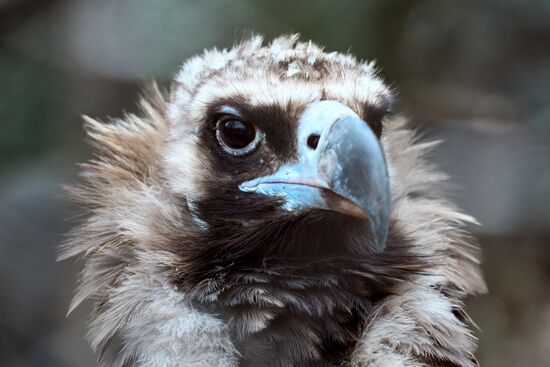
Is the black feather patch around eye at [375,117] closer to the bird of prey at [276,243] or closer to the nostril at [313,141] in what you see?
the bird of prey at [276,243]

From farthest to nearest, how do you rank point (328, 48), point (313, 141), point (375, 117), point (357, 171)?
point (328, 48)
point (375, 117)
point (313, 141)
point (357, 171)

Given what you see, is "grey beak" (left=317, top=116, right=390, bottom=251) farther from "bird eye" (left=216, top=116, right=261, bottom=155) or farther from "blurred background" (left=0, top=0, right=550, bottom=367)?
"blurred background" (left=0, top=0, right=550, bottom=367)

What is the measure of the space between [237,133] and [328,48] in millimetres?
1440

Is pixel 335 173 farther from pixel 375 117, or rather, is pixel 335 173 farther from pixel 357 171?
pixel 375 117

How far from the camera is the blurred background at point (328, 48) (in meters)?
2.62

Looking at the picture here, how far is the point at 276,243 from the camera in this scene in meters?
1.18

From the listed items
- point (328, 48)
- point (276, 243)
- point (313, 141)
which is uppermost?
point (328, 48)

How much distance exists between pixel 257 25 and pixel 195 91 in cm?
130

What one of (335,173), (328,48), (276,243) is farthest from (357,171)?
(328,48)

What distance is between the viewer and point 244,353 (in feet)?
3.70

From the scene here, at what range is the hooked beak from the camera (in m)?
1.02

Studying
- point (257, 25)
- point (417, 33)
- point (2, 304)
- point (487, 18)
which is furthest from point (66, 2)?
point (487, 18)

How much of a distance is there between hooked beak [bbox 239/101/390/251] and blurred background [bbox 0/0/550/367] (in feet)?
4.61

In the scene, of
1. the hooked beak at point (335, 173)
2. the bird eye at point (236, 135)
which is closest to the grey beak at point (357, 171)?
the hooked beak at point (335, 173)
